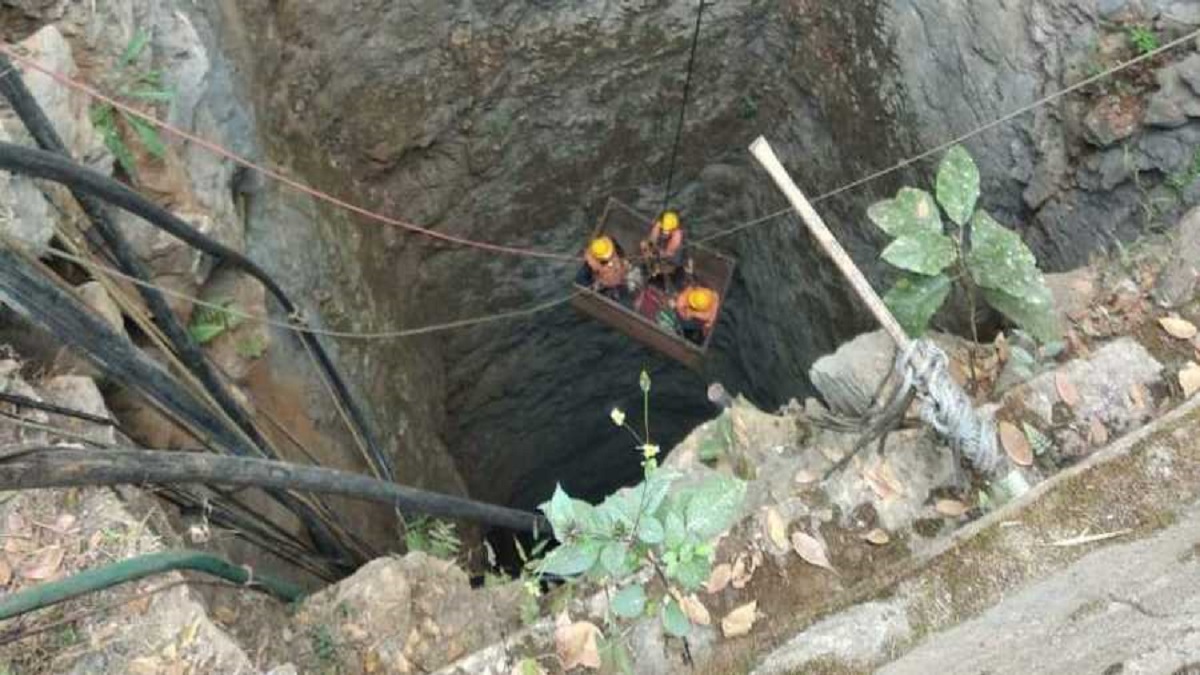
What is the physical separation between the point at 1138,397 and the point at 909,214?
2.20ft

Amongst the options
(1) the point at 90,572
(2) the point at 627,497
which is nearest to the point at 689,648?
(2) the point at 627,497

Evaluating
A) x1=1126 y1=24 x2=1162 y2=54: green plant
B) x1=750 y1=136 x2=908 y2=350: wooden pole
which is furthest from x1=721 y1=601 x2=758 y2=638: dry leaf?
x1=1126 y1=24 x2=1162 y2=54: green plant

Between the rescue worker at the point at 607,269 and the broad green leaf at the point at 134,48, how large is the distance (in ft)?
7.06

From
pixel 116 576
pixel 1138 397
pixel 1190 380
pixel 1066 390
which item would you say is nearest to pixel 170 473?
pixel 116 576

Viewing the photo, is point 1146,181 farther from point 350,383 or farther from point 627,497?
point 350,383

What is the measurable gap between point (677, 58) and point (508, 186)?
1.06 metres

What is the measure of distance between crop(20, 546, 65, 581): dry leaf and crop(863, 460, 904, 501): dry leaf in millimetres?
1681

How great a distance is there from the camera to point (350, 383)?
393 cm

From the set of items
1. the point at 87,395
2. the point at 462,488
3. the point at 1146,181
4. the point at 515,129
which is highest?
the point at 87,395

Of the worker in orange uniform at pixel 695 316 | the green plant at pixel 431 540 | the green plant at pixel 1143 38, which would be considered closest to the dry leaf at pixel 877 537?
Result: the green plant at pixel 431 540

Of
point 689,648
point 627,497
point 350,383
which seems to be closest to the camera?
point 627,497

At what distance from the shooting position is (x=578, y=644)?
76.5 inches

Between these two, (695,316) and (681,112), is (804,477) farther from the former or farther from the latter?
(681,112)

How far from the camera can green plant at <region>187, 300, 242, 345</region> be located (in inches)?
120
